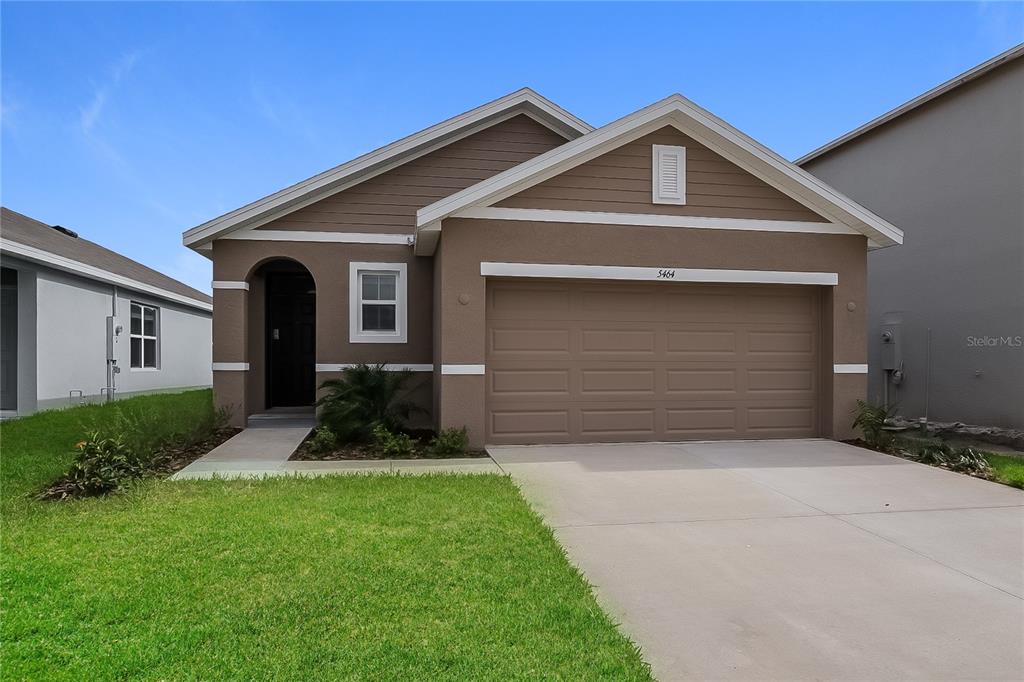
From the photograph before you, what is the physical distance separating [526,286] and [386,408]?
2.80 m

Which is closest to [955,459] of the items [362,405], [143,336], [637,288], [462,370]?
[637,288]

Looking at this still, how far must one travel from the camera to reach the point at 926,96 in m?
10.9

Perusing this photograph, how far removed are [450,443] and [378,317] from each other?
350 cm

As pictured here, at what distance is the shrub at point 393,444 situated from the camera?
→ 8.12 meters

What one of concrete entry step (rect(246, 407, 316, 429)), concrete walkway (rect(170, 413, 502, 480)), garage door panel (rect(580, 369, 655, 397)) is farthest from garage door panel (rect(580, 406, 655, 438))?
concrete entry step (rect(246, 407, 316, 429))

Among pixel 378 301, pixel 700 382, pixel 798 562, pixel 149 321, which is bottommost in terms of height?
pixel 798 562

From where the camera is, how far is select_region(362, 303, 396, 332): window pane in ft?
34.9

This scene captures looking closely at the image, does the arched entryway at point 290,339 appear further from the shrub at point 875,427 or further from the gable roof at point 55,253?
the shrub at point 875,427

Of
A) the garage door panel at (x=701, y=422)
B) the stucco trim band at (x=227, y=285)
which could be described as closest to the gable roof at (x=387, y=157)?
the stucco trim band at (x=227, y=285)

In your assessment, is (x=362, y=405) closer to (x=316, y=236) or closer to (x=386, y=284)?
(x=386, y=284)

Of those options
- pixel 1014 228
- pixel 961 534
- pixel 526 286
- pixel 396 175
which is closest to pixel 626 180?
pixel 526 286

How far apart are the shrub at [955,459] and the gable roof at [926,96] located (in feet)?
20.7

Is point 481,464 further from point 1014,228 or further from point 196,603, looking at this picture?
point 1014,228

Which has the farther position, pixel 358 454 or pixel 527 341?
pixel 527 341
